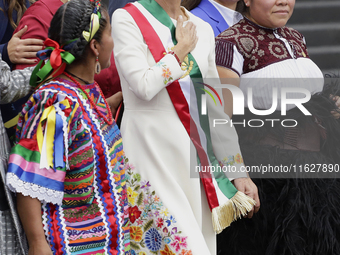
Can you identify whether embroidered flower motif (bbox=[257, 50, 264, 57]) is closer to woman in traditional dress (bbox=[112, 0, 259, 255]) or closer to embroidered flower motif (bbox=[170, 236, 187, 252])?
woman in traditional dress (bbox=[112, 0, 259, 255])

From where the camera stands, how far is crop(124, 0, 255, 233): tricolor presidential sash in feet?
5.81

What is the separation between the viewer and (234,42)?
6.88 ft

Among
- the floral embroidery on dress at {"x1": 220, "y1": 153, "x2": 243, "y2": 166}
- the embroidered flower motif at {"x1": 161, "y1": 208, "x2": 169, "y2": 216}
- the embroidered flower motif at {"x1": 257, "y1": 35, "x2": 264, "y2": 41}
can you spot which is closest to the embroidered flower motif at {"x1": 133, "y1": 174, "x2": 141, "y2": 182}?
the embroidered flower motif at {"x1": 161, "y1": 208, "x2": 169, "y2": 216}

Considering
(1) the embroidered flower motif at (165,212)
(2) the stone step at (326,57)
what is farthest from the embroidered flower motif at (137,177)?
(2) the stone step at (326,57)

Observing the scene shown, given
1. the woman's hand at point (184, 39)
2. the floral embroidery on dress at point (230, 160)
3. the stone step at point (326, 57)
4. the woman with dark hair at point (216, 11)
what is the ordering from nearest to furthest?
the woman's hand at point (184, 39)
the floral embroidery on dress at point (230, 160)
the woman with dark hair at point (216, 11)
the stone step at point (326, 57)

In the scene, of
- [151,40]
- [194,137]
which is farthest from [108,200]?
[151,40]

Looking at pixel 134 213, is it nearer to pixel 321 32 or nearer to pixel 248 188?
pixel 248 188

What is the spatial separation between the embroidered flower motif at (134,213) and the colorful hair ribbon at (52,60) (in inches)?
20.0

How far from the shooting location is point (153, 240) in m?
1.70

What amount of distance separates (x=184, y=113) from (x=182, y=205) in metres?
0.31

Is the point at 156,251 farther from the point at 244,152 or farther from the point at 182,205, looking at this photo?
the point at 244,152

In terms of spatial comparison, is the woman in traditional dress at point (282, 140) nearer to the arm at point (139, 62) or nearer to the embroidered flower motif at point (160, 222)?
the arm at point (139, 62)

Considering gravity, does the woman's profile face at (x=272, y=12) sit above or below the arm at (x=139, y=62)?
above

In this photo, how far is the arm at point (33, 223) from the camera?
1406 mm
